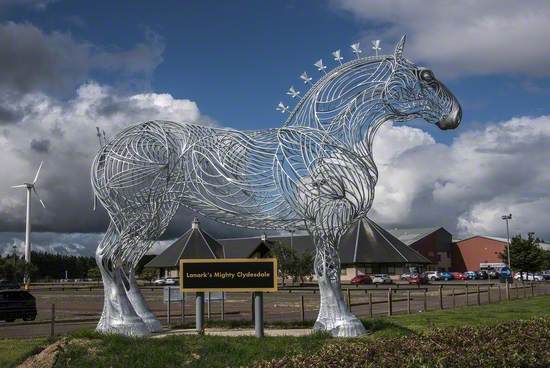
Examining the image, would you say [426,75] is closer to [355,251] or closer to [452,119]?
[452,119]

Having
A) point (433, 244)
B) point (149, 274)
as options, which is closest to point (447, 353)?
point (149, 274)

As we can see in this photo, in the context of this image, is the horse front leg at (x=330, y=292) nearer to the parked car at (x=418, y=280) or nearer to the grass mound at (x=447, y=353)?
the grass mound at (x=447, y=353)

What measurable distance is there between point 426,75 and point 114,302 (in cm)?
777

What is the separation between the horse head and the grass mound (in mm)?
5212

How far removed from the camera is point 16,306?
2430 centimetres

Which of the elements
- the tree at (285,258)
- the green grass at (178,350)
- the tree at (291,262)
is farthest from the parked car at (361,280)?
the green grass at (178,350)

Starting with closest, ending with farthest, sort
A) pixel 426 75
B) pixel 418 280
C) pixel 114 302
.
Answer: pixel 426 75 < pixel 114 302 < pixel 418 280

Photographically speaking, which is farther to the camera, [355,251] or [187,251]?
[355,251]

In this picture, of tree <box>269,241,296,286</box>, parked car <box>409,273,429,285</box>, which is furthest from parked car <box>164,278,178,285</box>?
parked car <box>409,273,429,285</box>

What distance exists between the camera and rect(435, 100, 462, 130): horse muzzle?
12.8 m

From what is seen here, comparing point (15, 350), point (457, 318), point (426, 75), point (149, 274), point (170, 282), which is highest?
point (426, 75)

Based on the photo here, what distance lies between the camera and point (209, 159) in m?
13.0

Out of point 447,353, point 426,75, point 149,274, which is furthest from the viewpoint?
point 149,274

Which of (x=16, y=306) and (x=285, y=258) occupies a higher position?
(x=285, y=258)
